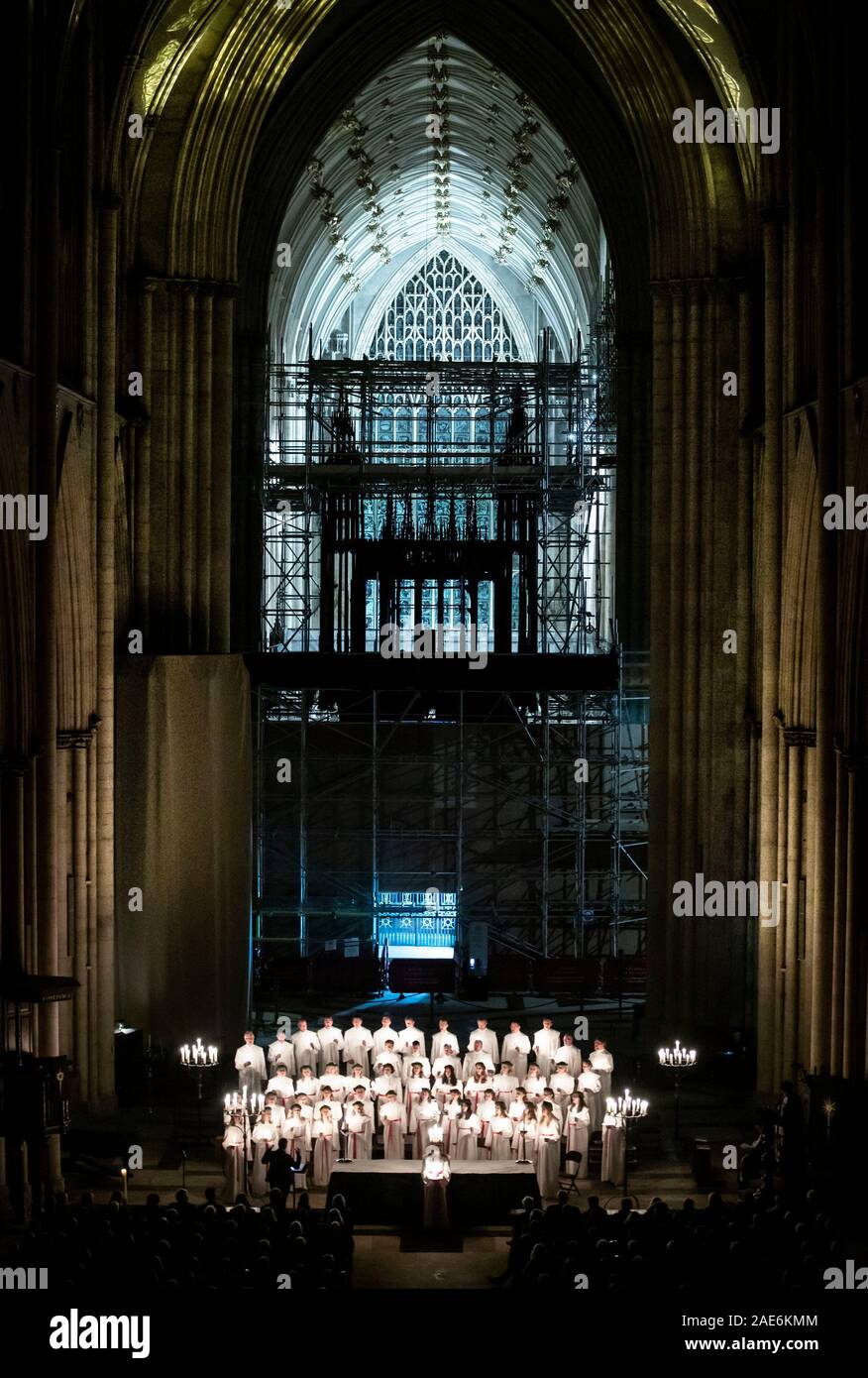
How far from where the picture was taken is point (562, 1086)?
1755 centimetres

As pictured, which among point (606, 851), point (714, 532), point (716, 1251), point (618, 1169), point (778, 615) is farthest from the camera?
point (606, 851)

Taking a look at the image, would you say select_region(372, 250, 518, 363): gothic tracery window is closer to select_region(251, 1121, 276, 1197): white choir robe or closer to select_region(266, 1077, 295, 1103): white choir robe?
select_region(266, 1077, 295, 1103): white choir robe

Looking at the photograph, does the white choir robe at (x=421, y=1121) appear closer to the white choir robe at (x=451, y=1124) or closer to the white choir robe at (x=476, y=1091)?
the white choir robe at (x=451, y=1124)

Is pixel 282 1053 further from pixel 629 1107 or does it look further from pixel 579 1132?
pixel 629 1107

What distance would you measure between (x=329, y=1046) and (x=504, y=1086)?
8.43 feet

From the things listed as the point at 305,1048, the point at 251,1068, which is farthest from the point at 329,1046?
the point at 251,1068

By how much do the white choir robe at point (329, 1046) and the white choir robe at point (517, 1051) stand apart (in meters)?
1.98

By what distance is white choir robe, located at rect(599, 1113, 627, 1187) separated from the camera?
16.5 m

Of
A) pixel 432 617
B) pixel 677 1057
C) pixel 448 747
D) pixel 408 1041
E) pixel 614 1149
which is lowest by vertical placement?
pixel 614 1149

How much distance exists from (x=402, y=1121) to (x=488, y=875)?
9.53m

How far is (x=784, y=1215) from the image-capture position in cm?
1230

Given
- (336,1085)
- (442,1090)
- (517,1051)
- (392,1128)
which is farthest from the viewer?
(517,1051)
